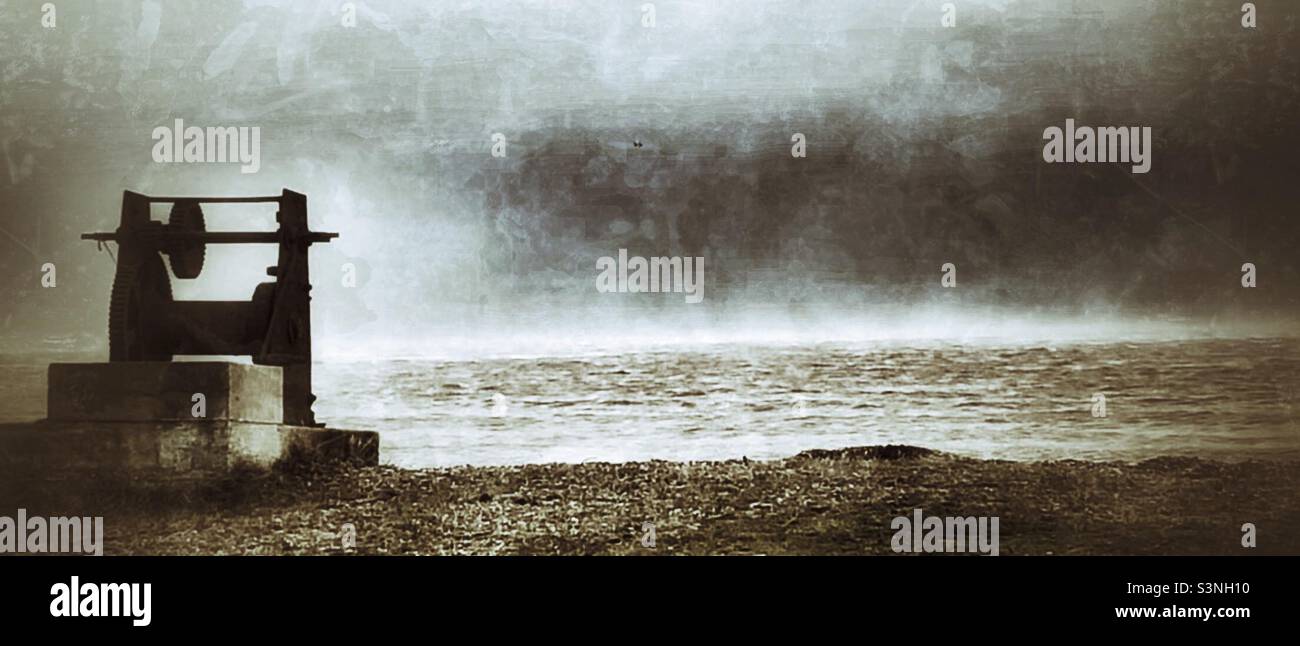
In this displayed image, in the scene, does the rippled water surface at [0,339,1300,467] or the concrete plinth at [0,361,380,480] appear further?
the rippled water surface at [0,339,1300,467]

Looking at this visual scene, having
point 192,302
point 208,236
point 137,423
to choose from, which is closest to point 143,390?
point 137,423

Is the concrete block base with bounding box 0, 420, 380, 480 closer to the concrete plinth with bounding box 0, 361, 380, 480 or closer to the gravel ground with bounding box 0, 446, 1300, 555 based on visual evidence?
the concrete plinth with bounding box 0, 361, 380, 480

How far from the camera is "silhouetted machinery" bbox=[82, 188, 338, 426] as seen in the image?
7.57 m

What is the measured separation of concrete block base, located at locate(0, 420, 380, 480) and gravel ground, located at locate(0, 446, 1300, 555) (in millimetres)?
126

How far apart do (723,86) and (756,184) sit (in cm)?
75

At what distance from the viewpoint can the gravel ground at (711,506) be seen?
23.3 feet

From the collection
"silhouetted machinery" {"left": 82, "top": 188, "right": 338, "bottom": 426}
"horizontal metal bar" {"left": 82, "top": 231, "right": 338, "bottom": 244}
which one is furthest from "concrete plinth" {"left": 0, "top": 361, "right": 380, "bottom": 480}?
"horizontal metal bar" {"left": 82, "top": 231, "right": 338, "bottom": 244}

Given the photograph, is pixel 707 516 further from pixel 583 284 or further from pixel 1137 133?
pixel 1137 133

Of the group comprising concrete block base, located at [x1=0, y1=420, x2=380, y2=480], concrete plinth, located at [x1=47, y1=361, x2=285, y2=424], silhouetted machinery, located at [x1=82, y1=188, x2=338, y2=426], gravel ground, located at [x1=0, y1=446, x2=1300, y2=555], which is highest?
silhouetted machinery, located at [x1=82, y1=188, x2=338, y2=426]

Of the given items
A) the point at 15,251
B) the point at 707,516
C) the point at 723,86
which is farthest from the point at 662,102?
the point at 15,251

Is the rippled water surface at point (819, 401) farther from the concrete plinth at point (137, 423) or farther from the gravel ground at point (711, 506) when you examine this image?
the concrete plinth at point (137, 423)

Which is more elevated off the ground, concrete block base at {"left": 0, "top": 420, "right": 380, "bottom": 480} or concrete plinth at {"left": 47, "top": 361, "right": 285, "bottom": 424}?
concrete plinth at {"left": 47, "top": 361, "right": 285, "bottom": 424}

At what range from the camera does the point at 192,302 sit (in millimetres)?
7797

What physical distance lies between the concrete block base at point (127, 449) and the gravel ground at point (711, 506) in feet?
0.41
